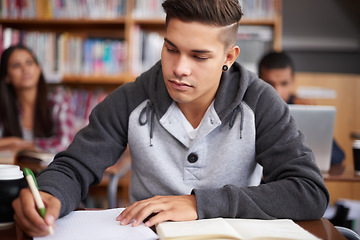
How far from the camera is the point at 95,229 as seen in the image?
83 centimetres

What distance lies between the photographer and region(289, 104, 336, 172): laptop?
1.71 meters

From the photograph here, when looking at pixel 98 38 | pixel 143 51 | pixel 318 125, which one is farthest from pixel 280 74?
pixel 98 38

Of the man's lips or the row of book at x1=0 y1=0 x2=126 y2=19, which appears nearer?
the man's lips

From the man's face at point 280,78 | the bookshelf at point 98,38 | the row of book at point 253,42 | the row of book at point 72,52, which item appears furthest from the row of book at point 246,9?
the man's face at point 280,78

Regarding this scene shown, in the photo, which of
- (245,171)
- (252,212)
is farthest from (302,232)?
(245,171)

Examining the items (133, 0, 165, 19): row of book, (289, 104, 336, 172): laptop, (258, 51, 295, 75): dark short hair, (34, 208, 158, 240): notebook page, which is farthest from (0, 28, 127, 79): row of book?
(34, 208, 158, 240): notebook page

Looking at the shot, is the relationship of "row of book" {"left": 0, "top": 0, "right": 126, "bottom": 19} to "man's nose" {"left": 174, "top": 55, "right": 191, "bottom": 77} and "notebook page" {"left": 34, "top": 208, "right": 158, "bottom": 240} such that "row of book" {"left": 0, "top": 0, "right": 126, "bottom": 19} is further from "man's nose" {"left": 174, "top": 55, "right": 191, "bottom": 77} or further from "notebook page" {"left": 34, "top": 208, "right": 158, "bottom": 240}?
"notebook page" {"left": 34, "top": 208, "right": 158, "bottom": 240}

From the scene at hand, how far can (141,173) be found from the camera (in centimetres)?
129

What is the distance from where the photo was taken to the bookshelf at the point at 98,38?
10.1 feet

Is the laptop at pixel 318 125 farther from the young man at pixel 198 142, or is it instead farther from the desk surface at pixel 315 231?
the desk surface at pixel 315 231

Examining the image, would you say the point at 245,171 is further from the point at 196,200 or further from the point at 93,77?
the point at 93,77

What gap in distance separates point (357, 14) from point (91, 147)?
11.6 feet

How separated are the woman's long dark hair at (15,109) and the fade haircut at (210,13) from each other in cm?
185

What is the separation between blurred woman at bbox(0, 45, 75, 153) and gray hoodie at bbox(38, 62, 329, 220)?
1.42 metres
